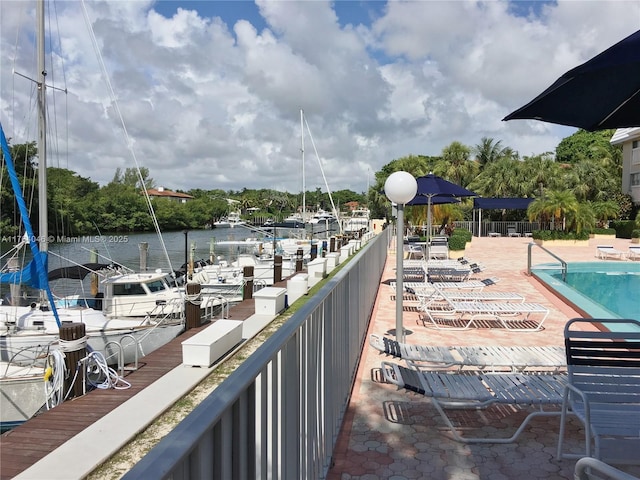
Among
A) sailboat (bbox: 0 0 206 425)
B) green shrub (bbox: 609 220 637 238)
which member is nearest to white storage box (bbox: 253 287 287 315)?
sailboat (bbox: 0 0 206 425)

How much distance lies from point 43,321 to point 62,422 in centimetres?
527

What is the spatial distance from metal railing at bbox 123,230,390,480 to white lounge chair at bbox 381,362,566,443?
1.95 feet

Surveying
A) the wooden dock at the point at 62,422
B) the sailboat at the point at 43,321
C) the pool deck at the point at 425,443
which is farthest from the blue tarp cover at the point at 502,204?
the pool deck at the point at 425,443

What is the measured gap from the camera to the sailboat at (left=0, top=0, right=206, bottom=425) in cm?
843

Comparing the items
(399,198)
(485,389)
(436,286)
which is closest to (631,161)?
(436,286)

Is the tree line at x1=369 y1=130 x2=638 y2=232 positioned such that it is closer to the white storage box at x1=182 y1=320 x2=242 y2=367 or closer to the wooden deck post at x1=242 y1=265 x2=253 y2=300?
the wooden deck post at x1=242 y1=265 x2=253 y2=300

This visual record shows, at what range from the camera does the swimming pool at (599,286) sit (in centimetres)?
915

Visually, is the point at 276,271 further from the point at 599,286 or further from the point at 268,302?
the point at 599,286

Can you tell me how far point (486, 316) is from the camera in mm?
7789

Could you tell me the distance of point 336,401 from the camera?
12.3 ft

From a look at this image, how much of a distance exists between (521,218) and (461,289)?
32.4 m

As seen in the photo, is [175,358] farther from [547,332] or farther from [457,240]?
[457,240]

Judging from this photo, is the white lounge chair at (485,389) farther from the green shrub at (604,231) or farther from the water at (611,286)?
the green shrub at (604,231)

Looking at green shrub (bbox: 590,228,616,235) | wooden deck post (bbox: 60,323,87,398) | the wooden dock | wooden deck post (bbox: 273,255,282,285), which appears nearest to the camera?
the wooden dock
